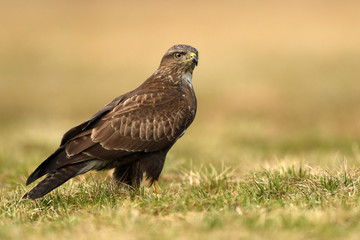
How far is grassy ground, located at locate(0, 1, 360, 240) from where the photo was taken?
455 centimetres

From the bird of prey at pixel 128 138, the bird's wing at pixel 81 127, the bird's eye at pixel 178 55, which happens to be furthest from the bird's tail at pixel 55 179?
the bird's eye at pixel 178 55

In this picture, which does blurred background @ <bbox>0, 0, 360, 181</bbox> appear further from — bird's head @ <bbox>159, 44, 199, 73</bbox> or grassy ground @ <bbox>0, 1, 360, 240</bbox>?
bird's head @ <bbox>159, 44, 199, 73</bbox>

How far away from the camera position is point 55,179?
5605 millimetres

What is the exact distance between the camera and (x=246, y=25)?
26.5 meters

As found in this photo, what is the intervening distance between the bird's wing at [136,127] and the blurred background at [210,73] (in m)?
1.63

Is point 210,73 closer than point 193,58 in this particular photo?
No

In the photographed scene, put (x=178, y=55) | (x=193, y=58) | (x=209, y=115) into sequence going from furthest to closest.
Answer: (x=209, y=115)
(x=178, y=55)
(x=193, y=58)

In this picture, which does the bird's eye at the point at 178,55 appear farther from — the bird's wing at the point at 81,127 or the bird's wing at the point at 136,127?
the bird's wing at the point at 81,127

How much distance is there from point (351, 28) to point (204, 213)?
21249 mm

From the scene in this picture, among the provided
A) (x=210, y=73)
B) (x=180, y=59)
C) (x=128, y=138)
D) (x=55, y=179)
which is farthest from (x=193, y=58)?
(x=210, y=73)

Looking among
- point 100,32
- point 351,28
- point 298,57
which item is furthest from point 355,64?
point 100,32

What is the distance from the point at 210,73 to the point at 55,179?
14108 millimetres

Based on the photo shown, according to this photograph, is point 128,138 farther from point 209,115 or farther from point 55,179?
point 209,115

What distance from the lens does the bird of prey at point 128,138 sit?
227 inches
